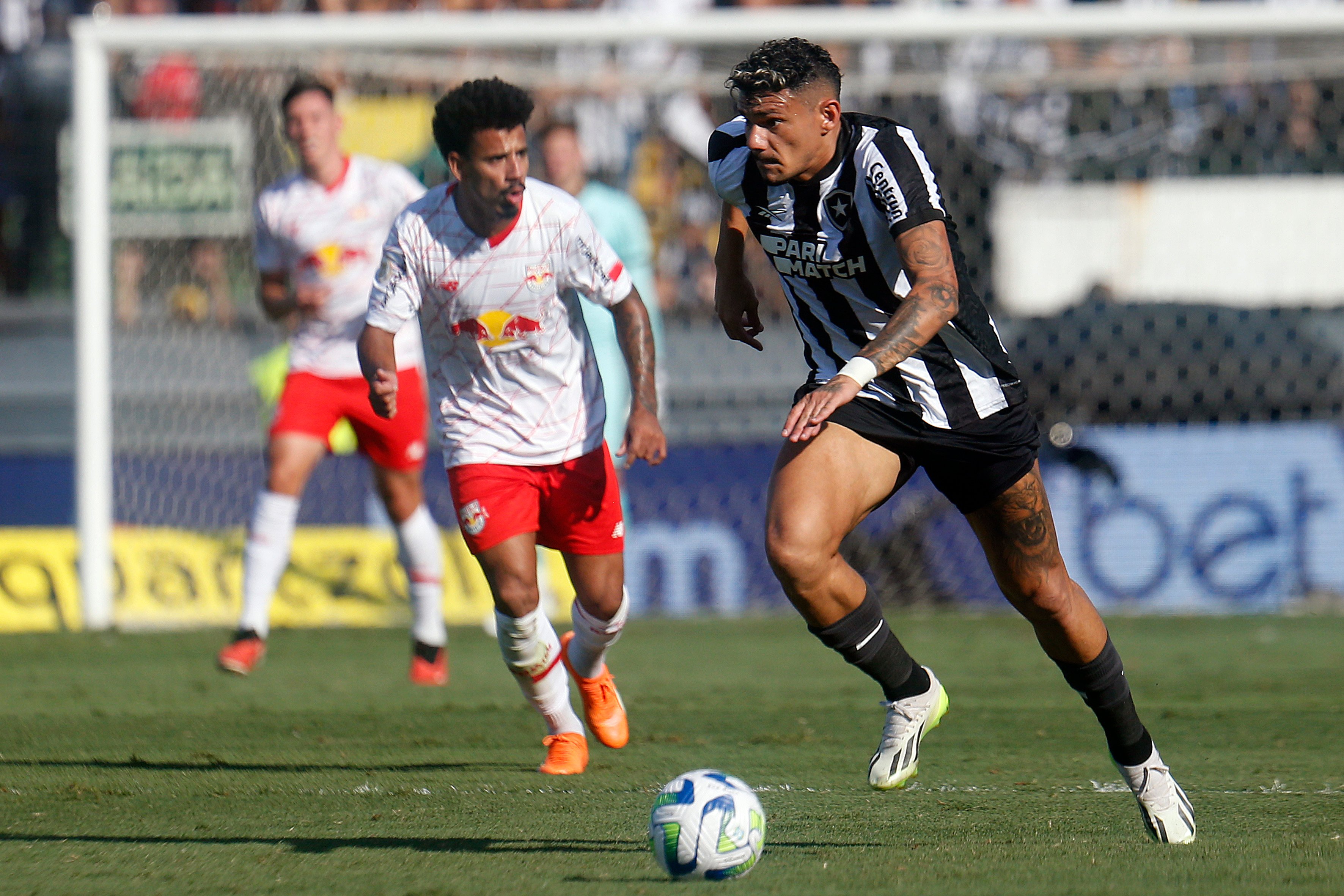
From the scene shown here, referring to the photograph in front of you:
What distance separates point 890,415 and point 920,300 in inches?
14.4

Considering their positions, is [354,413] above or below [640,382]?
below

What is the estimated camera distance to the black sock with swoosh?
4.11 meters

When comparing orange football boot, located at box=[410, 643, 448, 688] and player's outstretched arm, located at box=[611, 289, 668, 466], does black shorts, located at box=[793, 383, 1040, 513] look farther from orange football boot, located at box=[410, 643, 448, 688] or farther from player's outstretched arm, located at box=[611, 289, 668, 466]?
orange football boot, located at box=[410, 643, 448, 688]

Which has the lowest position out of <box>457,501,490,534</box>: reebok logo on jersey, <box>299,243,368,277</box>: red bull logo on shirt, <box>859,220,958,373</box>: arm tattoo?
<box>457,501,490,534</box>: reebok logo on jersey

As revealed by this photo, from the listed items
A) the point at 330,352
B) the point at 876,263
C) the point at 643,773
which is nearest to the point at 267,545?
the point at 330,352

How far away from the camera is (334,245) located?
7.09 meters

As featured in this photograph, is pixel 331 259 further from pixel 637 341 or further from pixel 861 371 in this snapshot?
pixel 861 371

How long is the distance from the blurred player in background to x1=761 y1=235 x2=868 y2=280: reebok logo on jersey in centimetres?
331

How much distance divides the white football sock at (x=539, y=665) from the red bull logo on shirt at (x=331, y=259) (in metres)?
2.66

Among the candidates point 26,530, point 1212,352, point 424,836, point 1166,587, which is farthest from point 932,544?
point 424,836

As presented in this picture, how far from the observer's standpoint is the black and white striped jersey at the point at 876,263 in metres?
4.03

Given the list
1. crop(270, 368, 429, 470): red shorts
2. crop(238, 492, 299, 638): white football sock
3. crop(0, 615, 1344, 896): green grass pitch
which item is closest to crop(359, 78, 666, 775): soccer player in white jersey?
crop(0, 615, 1344, 896): green grass pitch

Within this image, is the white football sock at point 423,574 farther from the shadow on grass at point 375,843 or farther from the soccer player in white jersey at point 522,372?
the shadow on grass at point 375,843

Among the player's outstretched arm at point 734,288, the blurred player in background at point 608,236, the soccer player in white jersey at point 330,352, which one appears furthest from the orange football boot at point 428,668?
the player's outstretched arm at point 734,288
